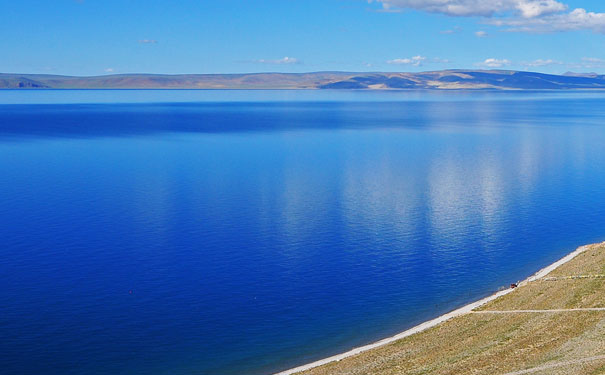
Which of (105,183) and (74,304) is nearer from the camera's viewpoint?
(74,304)

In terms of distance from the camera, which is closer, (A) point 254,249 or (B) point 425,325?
(B) point 425,325

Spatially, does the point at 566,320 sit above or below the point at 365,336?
above

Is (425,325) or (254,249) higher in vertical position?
(254,249)

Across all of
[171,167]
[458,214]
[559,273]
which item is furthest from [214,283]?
[171,167]

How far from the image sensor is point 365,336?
156 ft

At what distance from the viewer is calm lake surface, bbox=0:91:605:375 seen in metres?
46.8

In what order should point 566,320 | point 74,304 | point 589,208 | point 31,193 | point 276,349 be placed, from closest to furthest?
point 566,320, point 276,349, point 74,304, point 589,208, point 31,193

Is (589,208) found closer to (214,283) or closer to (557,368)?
(214,283)

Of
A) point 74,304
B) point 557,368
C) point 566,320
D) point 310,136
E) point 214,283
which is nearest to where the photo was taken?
point 557,368

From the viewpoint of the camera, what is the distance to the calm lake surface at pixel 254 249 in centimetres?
4678

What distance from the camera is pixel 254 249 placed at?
6688 centimetres

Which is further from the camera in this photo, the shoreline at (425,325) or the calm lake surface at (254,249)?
the calm lake surface at (254,249)

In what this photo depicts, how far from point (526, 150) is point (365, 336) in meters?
109

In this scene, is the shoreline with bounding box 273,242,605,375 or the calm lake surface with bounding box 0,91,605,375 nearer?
the shoreline with bounding box 273,242,605,375
